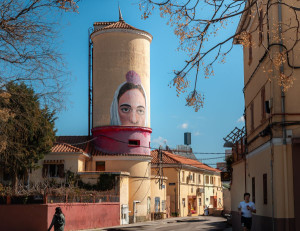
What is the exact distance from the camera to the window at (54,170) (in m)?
43.2

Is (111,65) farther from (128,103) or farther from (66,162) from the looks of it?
(66,162)

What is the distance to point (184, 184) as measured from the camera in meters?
63.6

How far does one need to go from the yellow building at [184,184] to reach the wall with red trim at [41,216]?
2017cm

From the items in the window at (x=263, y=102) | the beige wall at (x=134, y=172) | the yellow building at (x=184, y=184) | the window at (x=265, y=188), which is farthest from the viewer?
the yellow building at (x=184, y=184)

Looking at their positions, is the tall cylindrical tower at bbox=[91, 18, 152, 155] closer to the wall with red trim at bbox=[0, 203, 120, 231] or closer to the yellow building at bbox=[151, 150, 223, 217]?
the yellow building at bbox=[151, 150, 223, 217]

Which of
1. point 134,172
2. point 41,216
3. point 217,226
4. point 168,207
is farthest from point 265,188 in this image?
point 168,207

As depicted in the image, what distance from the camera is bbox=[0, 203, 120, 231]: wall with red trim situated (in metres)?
27.7

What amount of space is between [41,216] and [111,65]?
22078 mm

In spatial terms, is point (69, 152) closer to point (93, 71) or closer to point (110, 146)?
point (110, 146)

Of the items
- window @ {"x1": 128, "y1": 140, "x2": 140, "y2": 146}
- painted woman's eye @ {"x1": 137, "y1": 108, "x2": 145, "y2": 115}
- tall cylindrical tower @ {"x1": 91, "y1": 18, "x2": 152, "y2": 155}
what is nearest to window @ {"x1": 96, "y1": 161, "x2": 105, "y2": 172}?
tall cylindrical tower @ {"x1": 91, "y1": 18, "x2": 152, "y2": 155}

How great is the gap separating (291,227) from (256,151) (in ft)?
16.1

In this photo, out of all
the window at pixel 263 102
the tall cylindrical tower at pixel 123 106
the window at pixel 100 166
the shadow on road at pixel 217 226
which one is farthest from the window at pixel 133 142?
the window at pixel 263 102

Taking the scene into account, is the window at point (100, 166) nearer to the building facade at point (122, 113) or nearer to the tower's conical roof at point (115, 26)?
Answer: the building facade at point (122, 113)

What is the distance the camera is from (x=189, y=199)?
2611 inches
